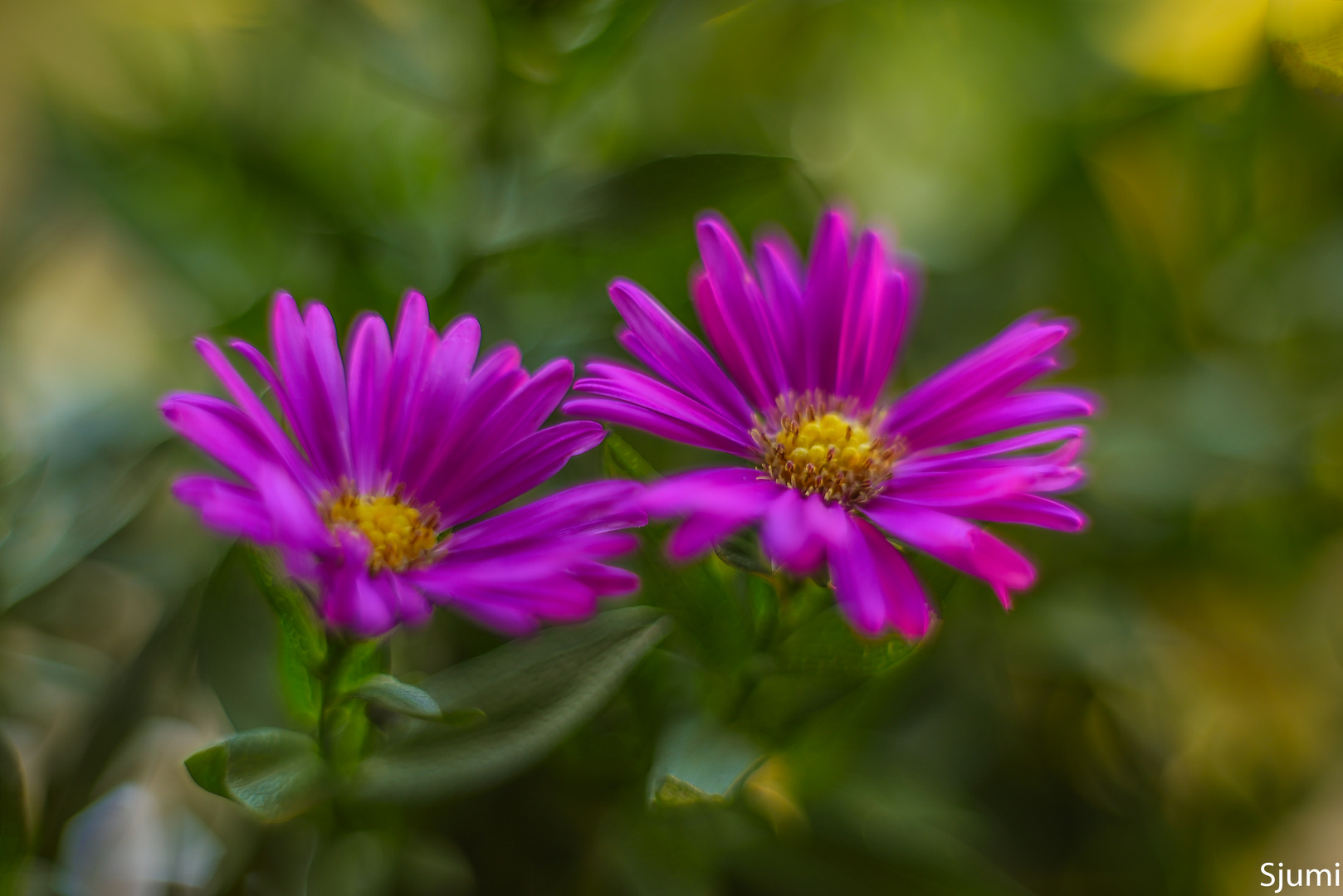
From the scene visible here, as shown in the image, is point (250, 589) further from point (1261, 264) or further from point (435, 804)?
point (1261, 264)

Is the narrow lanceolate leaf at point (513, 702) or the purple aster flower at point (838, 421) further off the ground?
the purple aster flower at point (838, 421)

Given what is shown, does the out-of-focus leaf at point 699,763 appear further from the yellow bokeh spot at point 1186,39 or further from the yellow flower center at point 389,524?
the yellow bokeh spot at point 1186,39

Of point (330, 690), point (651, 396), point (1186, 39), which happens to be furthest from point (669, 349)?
point (1186, 39)

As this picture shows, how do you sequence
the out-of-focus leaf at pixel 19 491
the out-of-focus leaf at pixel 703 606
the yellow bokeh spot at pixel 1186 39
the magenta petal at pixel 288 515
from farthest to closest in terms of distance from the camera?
the yellow bokeh spot at pixel 1186 39
the out-of-focus leaf at pixel 19 491
the out-of-focus leaf at pixel 703 606
the magenta petal at pixel 288 515

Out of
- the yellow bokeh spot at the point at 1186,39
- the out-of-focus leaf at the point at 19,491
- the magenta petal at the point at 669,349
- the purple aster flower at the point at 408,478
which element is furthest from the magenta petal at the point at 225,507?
the yellow bokeh spot at the point at 1186,39

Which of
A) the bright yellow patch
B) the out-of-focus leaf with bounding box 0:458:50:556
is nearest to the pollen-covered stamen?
the bright yellow patch

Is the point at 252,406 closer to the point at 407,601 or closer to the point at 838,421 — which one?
the point at 407,601

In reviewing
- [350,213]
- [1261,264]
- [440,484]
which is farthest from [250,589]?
[1261,264]
